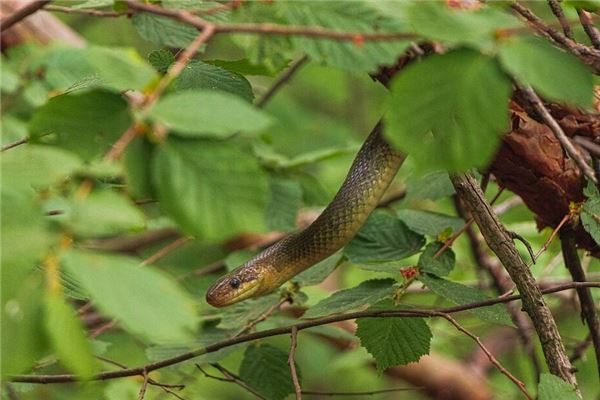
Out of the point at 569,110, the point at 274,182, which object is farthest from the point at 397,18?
the point at 274,182

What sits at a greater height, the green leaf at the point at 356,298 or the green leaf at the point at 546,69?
the green leaf at the point at 546,69

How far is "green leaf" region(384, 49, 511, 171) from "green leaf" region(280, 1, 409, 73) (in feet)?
0.38

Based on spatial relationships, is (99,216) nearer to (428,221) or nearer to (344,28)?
(344,28)

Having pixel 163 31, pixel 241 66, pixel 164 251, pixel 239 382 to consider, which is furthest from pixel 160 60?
pixel 164 251

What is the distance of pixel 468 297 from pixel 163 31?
2.37ft

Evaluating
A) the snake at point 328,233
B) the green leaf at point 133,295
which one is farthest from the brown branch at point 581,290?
the green leaf at point 133,295

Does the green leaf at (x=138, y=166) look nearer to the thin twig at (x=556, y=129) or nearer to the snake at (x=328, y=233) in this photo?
the thin twig at (x=556, y=129)

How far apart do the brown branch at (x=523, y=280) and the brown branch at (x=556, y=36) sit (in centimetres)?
36

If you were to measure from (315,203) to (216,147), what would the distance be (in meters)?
1.85

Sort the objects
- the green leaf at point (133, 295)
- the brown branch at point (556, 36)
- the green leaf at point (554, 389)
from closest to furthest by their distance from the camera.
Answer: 1. the green leaf at point (133, 295)
2. the brown branch at point (556, 36)
3. the green leaf at point (554, 389)

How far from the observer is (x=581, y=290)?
1947mm

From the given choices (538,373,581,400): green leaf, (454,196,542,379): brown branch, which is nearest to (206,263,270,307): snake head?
(454,196,542,379): brown branch

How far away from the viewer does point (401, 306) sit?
179 cm

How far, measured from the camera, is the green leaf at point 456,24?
3.05 ft
